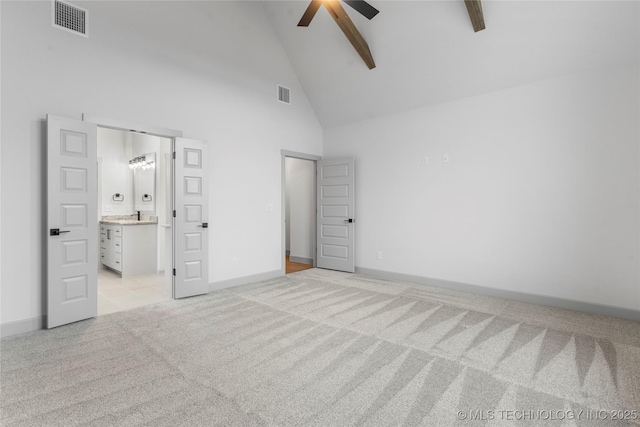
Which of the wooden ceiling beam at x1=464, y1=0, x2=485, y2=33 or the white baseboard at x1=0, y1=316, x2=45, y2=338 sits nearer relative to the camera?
the white baseboard at x1=0, y1=316, x2=45, y2=338

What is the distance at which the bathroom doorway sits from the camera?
15.0 ft

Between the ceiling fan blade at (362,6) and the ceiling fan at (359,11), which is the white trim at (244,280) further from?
the ceiling fan blade at (362,6)

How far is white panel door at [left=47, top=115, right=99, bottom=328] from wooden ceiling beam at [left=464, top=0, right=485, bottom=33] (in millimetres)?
4263

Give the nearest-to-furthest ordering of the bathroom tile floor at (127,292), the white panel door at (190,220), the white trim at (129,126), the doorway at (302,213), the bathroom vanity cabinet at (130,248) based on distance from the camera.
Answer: the white trim at (129,126)
the bathroom tile floor at (127,292)
the white panel door at (190,220)
the bathroom vanity cabinet at (130,248)
the doorway at (302,213)

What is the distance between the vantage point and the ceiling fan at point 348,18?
3.25 meters

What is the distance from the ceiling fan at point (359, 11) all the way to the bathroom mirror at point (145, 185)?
401 centimetres

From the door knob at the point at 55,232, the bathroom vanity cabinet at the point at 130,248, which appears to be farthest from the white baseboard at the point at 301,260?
the door knob at the point at 55,232

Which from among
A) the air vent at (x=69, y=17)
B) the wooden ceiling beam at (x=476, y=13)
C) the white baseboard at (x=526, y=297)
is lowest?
the white baseboard at (x=526, y=297)

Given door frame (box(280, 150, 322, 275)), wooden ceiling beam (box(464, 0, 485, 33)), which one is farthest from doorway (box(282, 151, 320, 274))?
wooden ceiling beam (box(464, 0, 485, 33))

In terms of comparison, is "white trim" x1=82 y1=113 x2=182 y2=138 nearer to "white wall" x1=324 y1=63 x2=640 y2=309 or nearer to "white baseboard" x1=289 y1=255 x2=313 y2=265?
"white wall" x1=324 y1=63 x2=640 y2=309

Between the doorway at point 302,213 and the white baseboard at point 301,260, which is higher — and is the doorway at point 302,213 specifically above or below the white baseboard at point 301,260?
above

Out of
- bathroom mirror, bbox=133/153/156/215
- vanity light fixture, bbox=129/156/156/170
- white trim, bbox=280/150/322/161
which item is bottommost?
bathroom mirror, bbox=133/153/156/215

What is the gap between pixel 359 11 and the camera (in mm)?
3299

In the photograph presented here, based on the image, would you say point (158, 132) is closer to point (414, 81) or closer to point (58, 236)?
point (58, 236)
